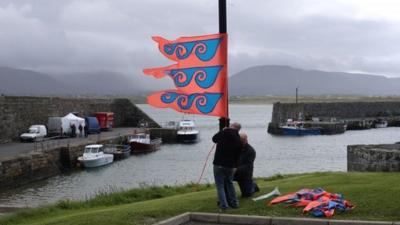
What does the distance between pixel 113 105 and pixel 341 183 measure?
64.6m

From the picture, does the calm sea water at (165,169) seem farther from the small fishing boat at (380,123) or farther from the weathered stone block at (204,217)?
the small fishing boat at (380,123)

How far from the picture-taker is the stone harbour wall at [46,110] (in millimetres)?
47375

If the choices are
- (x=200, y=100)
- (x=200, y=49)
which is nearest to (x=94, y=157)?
(x=200, y=100)

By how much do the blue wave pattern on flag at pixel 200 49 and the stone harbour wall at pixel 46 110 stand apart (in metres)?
37.2

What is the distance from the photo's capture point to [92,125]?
60.5 meters

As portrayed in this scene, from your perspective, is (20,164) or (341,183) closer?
(341,183)

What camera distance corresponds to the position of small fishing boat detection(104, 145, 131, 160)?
47.2 m

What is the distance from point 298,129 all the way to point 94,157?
4294 cm

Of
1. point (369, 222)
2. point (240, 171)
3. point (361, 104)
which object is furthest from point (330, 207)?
point (361, 104)

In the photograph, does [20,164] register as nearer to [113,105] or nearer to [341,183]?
[341,183]

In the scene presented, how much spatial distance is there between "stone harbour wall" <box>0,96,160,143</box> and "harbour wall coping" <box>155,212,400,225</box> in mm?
38461

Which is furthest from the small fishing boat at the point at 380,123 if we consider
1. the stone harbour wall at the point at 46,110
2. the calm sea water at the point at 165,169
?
the stone harbour wall at the point at 46,110

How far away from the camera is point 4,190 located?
30.2 m

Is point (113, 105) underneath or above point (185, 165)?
above
